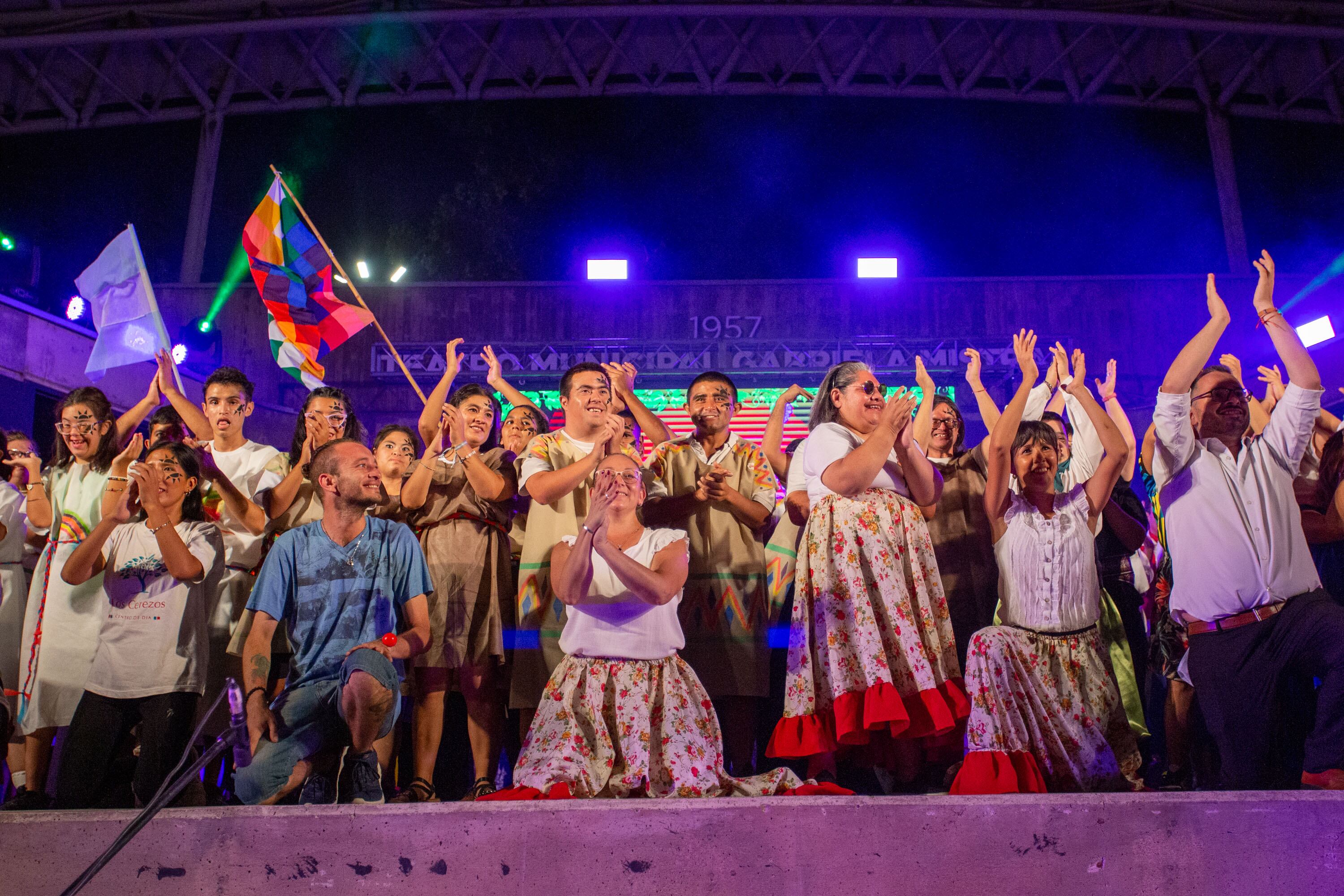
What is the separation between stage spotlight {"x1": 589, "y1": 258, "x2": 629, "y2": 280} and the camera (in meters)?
11.5

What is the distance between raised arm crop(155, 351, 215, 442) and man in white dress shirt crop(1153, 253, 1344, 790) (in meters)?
3.61

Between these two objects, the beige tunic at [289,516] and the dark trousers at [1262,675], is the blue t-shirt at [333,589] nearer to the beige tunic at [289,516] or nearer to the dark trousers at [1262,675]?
the beige tunic at [289,516]

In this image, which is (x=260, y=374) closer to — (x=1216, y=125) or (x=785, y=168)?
(x=785, y=168)

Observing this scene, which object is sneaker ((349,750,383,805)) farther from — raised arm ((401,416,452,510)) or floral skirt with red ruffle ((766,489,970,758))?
floral skirt with red ruffle ((766,489,970,758))

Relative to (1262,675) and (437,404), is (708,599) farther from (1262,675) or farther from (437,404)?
(1262,675)

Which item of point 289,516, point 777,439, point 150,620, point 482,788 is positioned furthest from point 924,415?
point 150,620

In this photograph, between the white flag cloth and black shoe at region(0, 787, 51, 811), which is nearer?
black shoe at region(0, 787, 51, 811)

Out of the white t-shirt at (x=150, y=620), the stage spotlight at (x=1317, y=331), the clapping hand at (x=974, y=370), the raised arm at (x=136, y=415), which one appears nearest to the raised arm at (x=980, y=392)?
the clapping hand at (x=974, y=370)

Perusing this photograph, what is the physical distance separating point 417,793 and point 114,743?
0.94 meters

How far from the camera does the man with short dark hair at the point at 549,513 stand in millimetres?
3211

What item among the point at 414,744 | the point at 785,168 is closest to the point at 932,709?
the point at 414,744

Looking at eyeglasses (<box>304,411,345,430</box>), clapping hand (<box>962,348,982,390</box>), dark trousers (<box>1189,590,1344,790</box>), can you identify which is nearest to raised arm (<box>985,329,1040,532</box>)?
clapping hand (<box>962,348,982,390</box>)

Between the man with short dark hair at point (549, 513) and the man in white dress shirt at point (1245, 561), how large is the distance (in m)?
1.81

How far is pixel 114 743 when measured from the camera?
2961 mm
